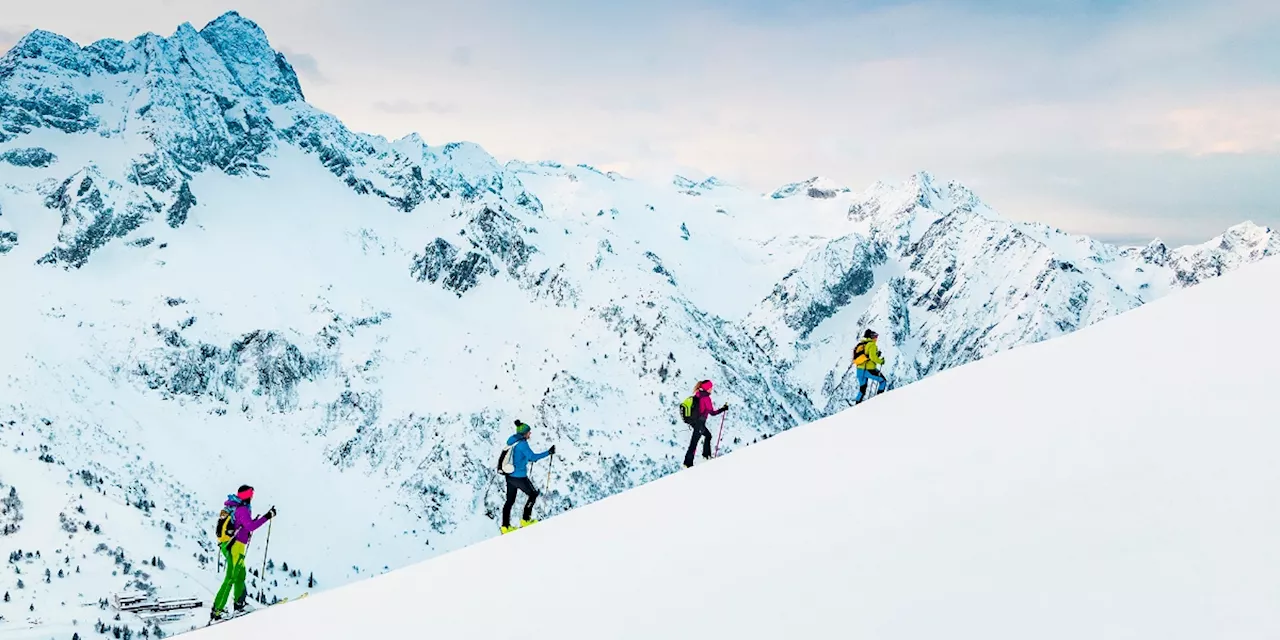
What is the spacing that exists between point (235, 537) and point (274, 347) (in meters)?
128

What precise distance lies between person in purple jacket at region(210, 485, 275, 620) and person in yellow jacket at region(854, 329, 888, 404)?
45.9ft

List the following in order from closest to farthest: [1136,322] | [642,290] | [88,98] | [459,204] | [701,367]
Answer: [1136,322] < [701,367] < [642,290] < [88,98] < [459,204]

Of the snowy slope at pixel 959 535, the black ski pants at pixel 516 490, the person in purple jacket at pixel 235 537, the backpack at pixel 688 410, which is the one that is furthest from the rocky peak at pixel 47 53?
the snowy slope at pixel 959 535

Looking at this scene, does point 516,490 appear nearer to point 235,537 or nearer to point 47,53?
point 235,537

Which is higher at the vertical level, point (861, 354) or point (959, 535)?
point (861, 354)

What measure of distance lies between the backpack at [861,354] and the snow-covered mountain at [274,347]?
63.3 m

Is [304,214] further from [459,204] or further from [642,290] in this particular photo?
[642,290]

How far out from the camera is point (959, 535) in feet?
19.4

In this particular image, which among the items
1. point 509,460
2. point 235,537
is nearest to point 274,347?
point 235,537

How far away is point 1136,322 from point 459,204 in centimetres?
18243

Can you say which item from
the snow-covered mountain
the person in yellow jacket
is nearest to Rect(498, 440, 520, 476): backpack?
the person in yellow jacket

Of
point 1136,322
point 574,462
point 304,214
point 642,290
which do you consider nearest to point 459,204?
point 304,214

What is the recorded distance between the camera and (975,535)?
19.2 feet

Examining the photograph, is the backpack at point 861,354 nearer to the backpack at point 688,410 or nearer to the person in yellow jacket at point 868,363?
the person in yellow jacket at point 868,363
